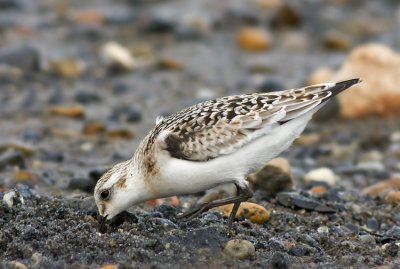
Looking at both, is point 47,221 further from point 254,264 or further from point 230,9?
point 230,9

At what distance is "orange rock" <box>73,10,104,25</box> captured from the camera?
54.3 ft

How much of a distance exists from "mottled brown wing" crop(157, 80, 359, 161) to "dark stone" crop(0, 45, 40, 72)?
690 centimetres

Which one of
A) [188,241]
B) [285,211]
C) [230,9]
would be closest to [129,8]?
[230,9]

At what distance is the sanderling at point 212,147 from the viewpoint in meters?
7.00

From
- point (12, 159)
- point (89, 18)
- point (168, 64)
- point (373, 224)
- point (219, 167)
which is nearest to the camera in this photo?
point (219, 167)

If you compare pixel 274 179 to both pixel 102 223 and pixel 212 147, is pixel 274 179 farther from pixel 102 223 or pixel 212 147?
pixel 102 223

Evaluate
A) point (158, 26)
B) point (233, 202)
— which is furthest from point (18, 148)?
point (158, 26)

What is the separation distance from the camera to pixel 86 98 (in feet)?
43.0

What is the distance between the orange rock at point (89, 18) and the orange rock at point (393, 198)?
A: 9.01 metres

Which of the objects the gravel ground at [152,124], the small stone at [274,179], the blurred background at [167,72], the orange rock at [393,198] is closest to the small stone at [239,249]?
the gravel ground at [152,124]

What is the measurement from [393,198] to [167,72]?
6.56 m

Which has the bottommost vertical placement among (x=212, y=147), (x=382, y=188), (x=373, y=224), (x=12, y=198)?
(x=382, y=188)

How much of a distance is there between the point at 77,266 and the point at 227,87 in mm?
8062

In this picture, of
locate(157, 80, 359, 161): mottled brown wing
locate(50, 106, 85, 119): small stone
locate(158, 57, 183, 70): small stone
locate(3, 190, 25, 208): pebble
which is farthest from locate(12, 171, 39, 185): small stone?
locate(158, 57, 183, 70): small stone
